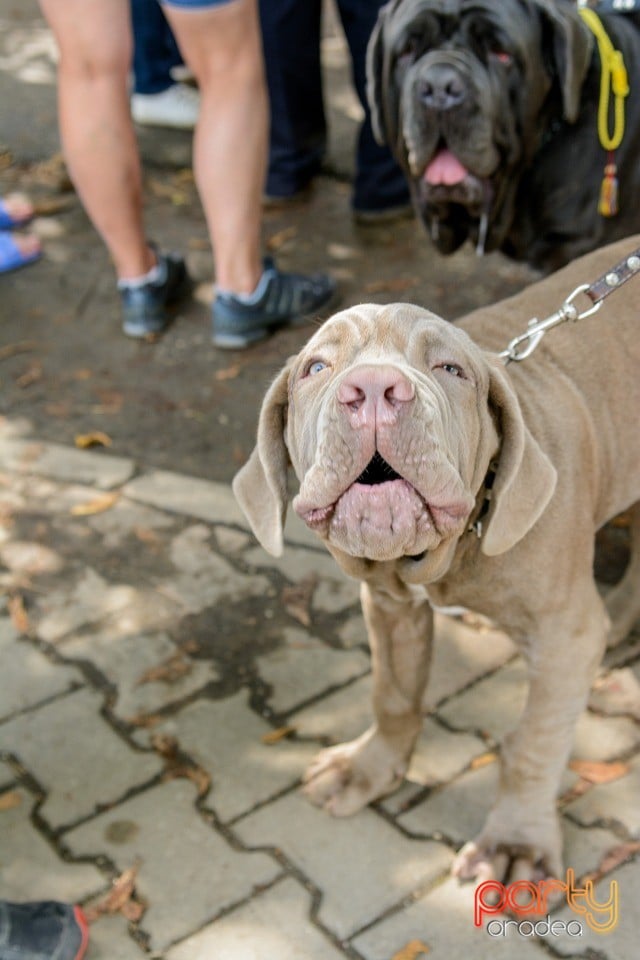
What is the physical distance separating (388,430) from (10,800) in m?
1.72

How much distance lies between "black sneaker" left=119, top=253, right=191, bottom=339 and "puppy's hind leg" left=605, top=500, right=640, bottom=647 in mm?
2631

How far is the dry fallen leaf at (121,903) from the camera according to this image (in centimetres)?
298

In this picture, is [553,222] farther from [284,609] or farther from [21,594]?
[21,594]

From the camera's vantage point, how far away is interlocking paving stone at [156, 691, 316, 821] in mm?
3303

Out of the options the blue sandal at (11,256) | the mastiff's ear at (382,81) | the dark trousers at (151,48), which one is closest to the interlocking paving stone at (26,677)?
the mastiff's ear at (382,81)

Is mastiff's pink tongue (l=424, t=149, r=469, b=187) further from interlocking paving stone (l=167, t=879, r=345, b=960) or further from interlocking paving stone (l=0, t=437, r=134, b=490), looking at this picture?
interlocking paving stone (l=167, t=879, r=345, b=960)

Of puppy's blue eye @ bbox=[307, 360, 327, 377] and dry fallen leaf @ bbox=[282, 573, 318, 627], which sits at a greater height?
puppy's blue eye @ bbox=[307, 360, 327, 377]

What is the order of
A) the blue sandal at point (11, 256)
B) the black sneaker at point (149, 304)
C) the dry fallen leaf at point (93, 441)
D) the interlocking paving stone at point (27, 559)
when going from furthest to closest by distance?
the blue sandal at point (11, 256)
the black sneaker at point (149, 304)
the dry fallen leaf at point (93, 441)
the interlocking paving stone at point (27, 559)

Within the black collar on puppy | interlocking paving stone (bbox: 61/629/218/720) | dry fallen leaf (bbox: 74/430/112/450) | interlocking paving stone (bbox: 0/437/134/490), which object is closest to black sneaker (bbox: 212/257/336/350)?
dry fallen leaf (bbox: 74/430/112/450)

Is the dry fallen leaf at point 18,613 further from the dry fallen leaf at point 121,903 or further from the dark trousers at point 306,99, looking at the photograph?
the dark trousers at point 306,99

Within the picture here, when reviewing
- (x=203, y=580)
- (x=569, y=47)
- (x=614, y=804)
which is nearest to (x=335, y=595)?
(x=203, y=580)

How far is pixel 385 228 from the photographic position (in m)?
6.27

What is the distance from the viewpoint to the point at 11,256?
624cm

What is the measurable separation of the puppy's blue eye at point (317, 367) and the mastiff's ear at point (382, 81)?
2.11m
